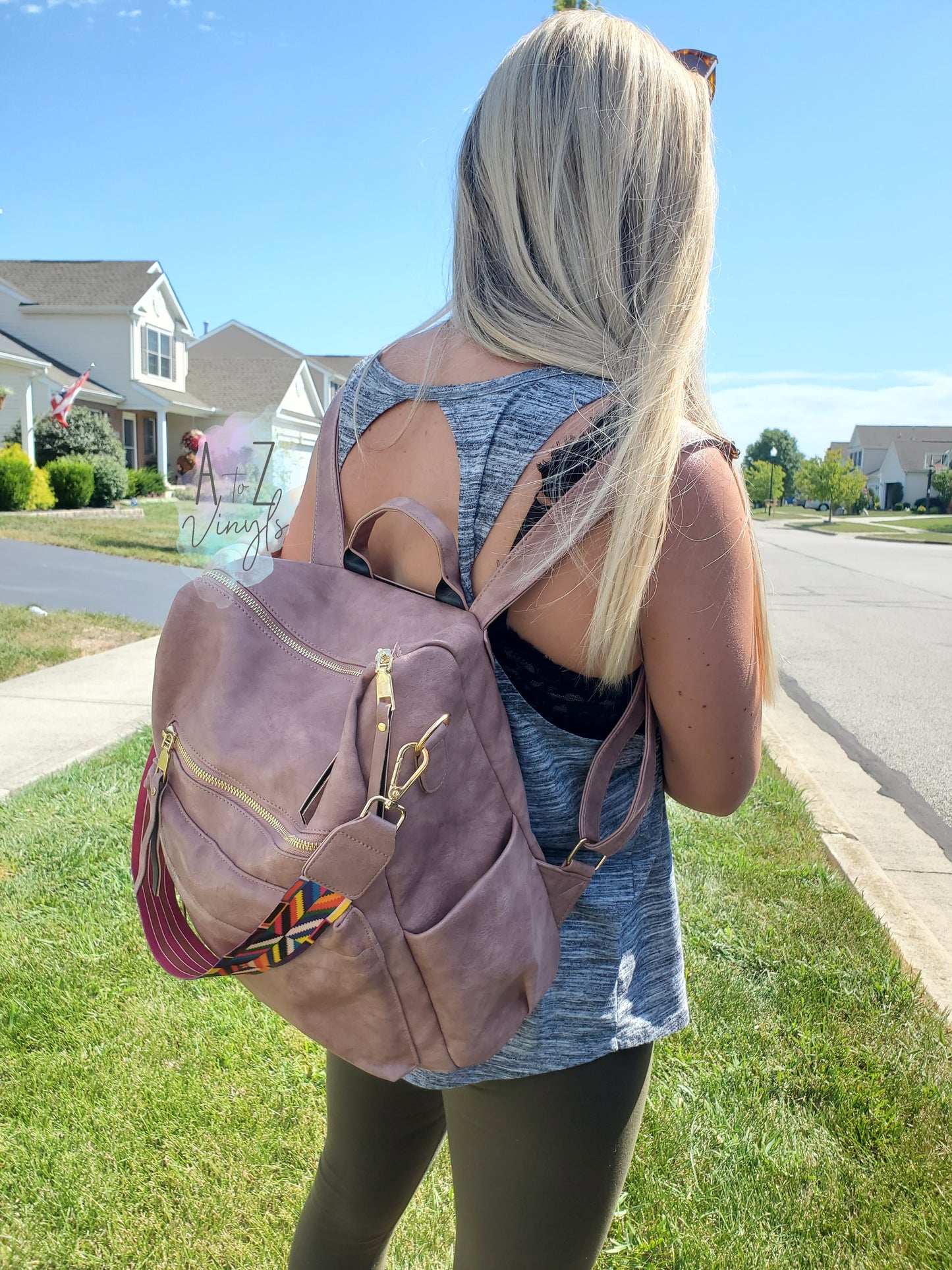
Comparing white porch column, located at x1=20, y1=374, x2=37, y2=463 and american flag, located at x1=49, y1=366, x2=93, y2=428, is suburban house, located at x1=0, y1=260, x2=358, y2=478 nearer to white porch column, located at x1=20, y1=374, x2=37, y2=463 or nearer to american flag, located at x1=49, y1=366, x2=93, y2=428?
white porch column, located at x1=20, y1=374, x2=37, y2=463

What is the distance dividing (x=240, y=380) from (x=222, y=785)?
34830mm

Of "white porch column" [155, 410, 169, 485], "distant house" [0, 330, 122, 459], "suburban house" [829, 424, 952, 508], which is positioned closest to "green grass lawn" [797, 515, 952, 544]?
"suburban house" [829, 424, 952, 508]

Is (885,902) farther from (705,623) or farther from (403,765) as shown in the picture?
(403,765)

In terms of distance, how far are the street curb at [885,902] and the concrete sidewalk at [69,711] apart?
3437 mm

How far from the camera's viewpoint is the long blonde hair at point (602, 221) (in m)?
1.09

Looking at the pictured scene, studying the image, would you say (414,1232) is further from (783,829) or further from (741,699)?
(783,829)

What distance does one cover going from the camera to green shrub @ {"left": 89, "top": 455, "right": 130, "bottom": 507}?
69.6 ft

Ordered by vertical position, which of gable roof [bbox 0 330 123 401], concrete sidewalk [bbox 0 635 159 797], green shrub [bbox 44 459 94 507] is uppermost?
gable roof [bbox 0 330 123 401]

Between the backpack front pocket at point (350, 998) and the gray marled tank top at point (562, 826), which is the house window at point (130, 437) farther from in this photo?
the backpack front pocket at point (350, 998)

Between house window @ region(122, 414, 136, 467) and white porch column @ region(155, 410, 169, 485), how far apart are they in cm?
73

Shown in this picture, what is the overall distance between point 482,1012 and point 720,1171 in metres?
1.61

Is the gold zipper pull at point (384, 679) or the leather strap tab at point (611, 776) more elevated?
the gold zipper pull at point (384, 679)

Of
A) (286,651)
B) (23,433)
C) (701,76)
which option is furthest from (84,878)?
(23,433)

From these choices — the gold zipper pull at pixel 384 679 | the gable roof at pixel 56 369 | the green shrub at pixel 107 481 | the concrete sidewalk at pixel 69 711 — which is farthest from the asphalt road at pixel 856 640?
the gable roof at pixel 56 369
